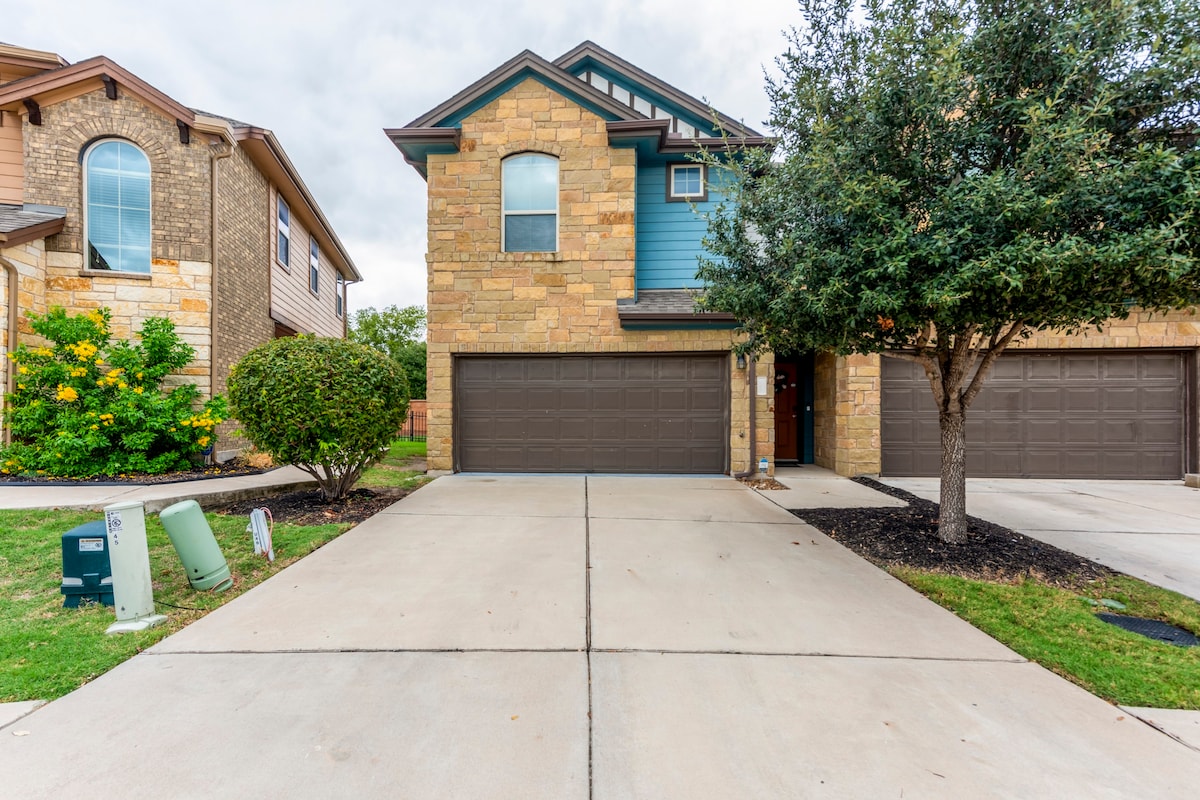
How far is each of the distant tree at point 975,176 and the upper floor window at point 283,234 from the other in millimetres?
11448

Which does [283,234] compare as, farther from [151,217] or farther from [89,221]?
[89,221]

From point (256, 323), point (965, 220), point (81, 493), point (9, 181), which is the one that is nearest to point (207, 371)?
point (256, 323)

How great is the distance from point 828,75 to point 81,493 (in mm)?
9814

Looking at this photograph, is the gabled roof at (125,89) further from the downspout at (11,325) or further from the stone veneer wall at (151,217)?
the downspout at (11,325)

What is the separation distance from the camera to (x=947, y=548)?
4.68 m

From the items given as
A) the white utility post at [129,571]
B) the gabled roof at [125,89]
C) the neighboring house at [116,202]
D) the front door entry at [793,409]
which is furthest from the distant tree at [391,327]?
the white utility post at [129,571]

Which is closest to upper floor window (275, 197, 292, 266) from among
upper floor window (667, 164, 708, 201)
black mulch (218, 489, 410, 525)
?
black mulch (218, 489, 410, 525)

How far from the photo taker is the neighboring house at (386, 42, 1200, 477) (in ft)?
28.5

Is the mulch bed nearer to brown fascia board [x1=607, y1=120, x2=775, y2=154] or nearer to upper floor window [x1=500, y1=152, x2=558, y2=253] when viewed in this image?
upper floor window [x1=500, y1=152, x2=558, y2=253]

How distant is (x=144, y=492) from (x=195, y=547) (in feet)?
12.8

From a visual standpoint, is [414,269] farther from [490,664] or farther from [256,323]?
[490,664]

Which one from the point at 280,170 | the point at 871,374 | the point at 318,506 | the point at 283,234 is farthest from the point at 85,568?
the point at 283,234

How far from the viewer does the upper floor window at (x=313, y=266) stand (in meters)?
14.2

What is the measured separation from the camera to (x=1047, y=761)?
203 cm
